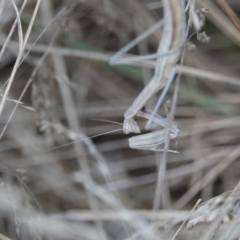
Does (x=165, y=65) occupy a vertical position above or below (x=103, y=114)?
above

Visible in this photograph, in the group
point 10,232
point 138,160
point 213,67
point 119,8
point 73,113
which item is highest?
point 119,8

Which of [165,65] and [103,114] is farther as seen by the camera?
[103,114]

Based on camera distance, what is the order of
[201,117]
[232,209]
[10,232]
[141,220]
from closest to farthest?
[232,209] → [141,220] → [10,232] → [201,117]

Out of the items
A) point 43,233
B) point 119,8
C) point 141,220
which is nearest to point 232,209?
point 141,220

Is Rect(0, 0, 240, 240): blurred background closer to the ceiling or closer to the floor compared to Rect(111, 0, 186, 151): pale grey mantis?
closer to the floor

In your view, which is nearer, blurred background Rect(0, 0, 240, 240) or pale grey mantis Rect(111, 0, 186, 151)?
pale grey mantis Rect(111, 0, 186, 151)

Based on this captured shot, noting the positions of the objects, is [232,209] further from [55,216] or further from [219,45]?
[219,45]
